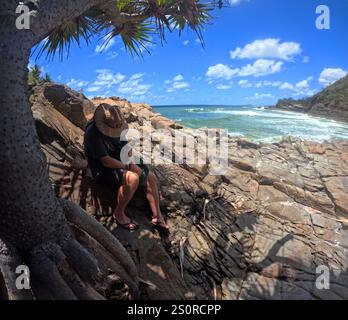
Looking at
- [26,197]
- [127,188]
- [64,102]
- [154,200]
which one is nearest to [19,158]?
[26,197]

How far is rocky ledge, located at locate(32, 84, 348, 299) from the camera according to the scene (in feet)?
13.4

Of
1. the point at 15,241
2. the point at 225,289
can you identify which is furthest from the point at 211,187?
the point at 15,241

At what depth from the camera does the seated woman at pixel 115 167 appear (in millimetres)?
4043

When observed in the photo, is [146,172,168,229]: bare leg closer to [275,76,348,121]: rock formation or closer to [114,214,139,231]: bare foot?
[114,214,139,231]: bare foot

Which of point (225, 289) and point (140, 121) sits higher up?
point (140, 121)

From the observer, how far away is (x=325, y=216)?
21.0 feet

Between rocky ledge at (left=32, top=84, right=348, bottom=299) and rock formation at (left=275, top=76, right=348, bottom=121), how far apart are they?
92.0 feet

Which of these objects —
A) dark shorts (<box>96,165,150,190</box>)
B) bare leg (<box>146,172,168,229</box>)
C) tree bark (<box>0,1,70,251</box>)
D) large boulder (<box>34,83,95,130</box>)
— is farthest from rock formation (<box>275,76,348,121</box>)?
tree bark (<box>0,1,70,251</box>)

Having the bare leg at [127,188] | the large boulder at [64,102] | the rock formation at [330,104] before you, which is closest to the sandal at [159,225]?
the bare leg at [127,188]

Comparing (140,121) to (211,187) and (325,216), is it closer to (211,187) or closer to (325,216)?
(211,187)

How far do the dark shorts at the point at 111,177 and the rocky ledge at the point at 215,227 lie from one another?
11.3 inches

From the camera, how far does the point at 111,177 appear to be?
4.20 metres

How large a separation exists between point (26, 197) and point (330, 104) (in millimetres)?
39095
